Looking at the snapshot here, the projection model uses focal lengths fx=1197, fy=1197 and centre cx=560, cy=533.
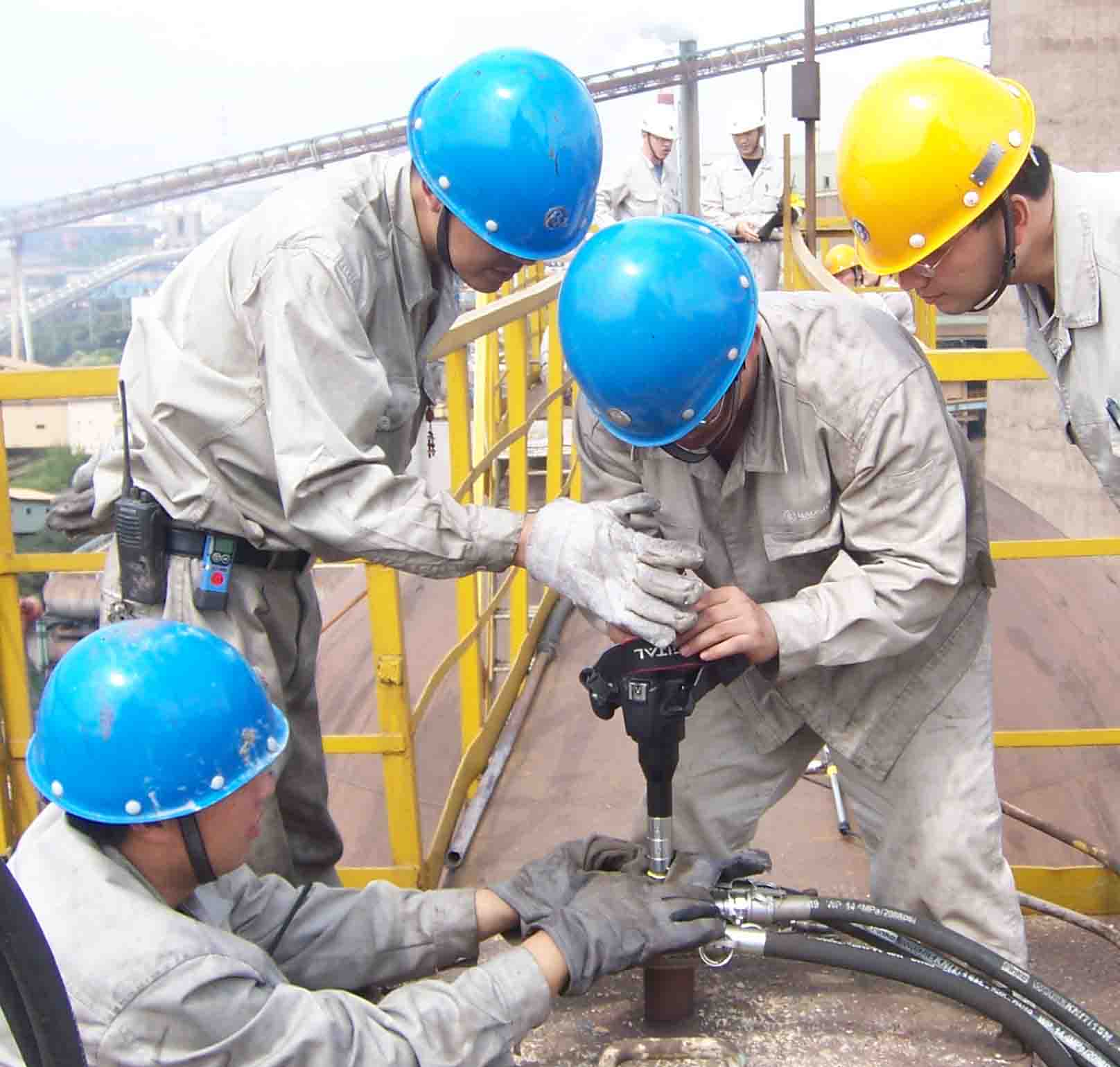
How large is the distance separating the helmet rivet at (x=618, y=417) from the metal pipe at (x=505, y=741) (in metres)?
1.72

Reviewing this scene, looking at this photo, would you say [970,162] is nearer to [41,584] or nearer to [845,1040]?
[845,1040]

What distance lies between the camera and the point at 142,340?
2.49m

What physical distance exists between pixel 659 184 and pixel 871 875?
9.22 m

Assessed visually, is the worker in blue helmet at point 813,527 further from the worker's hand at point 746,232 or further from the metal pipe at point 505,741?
the worker's hand at point 746,232

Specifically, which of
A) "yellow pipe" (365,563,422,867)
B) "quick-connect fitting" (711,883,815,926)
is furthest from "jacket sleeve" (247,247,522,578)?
"quick-connect fitting" (711,883,815,926)

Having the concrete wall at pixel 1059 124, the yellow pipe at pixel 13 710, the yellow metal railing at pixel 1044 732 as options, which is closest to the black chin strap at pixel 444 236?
the yellow metal railing at pixel 1044 732

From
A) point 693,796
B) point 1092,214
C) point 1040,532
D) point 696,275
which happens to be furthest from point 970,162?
point 1040,532

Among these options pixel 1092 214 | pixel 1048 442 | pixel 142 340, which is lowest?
pixel 1048 442

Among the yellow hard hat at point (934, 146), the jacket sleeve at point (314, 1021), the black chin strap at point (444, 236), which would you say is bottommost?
the jacket sleeve at point (314, 1021)

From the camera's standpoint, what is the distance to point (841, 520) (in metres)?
2.46

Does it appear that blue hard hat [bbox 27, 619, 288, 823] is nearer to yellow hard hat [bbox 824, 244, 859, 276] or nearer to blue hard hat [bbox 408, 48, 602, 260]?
blue hard hat [bbox 408, 48, 602, 260]

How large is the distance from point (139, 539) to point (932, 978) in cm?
173

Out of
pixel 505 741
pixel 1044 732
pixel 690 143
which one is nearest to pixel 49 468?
pixel 505 741

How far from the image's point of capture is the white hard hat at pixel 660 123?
11016 mm
